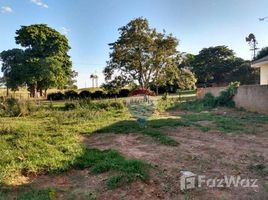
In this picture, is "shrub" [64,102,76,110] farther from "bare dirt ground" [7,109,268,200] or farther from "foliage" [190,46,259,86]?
"foliage" [190,46,259,86]

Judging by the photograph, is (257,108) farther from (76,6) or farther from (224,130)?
(76,6)

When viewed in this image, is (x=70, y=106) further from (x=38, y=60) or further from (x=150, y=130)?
(x=38, y=60)

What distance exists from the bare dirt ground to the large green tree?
2193 centimetres

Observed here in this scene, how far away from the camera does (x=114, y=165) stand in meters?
4.85

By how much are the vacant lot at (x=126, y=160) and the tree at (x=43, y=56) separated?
20839 millimetres

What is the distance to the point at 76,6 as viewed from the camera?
13.8 metres

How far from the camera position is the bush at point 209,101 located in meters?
16.8

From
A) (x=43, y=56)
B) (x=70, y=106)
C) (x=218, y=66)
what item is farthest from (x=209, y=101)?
(x=218, y=66)

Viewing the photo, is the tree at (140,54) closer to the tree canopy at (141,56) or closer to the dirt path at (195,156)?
the tree canopy at (141,56)

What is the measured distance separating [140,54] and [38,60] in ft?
37.4

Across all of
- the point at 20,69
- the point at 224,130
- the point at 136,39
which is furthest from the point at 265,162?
the point at 20,69

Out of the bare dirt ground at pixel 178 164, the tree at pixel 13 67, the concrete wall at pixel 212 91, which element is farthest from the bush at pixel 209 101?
the tree at pixel 13 67

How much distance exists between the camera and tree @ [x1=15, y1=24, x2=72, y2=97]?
92.2 feet

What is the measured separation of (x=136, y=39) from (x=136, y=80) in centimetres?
300
